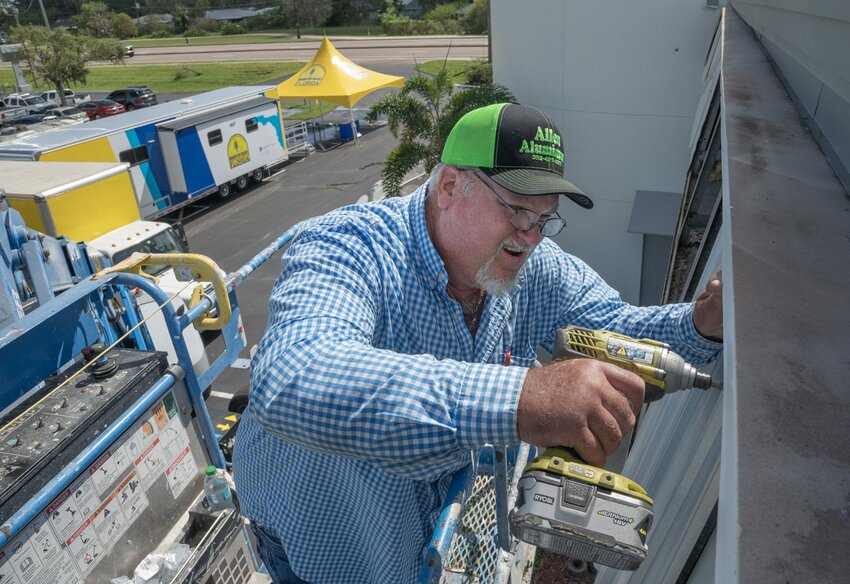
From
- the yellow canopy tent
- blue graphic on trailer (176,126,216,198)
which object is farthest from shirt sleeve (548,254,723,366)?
the yellow canopy tent

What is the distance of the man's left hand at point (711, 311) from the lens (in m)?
2.21

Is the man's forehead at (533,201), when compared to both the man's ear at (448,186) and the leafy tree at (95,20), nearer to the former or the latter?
the man's ear at (448,186)

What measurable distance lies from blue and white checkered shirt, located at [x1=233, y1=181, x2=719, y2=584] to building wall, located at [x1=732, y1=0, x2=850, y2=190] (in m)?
0.80

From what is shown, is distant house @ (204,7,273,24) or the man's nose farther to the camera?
distant house @ (204,7,273,24)

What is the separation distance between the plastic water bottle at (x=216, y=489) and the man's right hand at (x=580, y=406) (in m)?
3.54

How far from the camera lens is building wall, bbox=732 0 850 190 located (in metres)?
1.88

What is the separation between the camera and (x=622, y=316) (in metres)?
2.79

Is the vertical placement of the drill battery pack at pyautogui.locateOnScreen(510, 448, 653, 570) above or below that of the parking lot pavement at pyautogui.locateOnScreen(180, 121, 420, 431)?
above

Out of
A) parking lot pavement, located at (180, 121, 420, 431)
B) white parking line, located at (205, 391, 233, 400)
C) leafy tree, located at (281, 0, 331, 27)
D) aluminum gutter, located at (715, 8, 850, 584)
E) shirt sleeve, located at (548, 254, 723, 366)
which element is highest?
leafy tree, located at (281, 0, 331, 27)

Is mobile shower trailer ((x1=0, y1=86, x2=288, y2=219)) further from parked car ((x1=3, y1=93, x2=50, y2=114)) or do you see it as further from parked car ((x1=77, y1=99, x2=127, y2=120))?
parked car ((x1=3, y1=93, x2=50, y2=114))

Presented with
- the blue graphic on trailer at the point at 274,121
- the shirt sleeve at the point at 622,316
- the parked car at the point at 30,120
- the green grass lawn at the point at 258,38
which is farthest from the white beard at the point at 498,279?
the green grass lawn at the point at 258,38

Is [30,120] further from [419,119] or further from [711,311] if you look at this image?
[711,311]

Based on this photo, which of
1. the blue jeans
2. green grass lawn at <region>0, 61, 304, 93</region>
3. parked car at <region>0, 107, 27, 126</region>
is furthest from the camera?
green grass lawn at <region>0, 61, 304, 93</region>

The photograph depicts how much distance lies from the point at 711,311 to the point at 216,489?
3657mm
